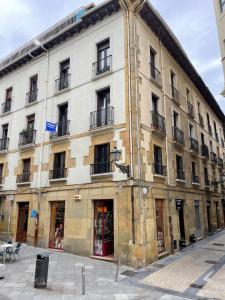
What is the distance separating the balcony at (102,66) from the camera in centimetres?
1325

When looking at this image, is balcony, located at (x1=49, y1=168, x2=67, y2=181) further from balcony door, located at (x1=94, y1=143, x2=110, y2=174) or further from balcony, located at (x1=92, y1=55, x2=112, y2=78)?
balcony, located at (x1=92, y1=55, x2=112, y2=78)

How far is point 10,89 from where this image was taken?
18.9 m

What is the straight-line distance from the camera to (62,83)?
15.2 m

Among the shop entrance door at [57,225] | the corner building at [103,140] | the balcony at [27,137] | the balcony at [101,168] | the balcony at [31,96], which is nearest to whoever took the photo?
the corner building at [103,140]

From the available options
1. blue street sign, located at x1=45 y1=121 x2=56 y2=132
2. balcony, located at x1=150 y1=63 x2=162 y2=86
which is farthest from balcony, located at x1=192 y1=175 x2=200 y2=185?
blue street sign, located at x1=45 y1=121 x2=56 y2=132

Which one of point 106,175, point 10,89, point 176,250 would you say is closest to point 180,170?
point 176,250

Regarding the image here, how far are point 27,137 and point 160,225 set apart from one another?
10.1 meters

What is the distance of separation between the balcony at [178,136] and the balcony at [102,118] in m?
5.12

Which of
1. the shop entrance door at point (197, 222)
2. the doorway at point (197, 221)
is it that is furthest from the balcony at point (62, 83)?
the shop entrance door at point (197, 222)

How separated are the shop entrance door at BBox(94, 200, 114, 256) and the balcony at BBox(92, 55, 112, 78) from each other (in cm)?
709

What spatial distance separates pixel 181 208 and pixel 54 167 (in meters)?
8.37

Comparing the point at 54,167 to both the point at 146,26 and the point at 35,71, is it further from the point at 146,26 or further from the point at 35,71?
the point at 146,26

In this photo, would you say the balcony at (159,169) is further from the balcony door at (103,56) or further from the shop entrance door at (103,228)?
the balcony door at (103,56)

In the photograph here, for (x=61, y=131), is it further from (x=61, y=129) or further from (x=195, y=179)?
(x=195, y=179)
